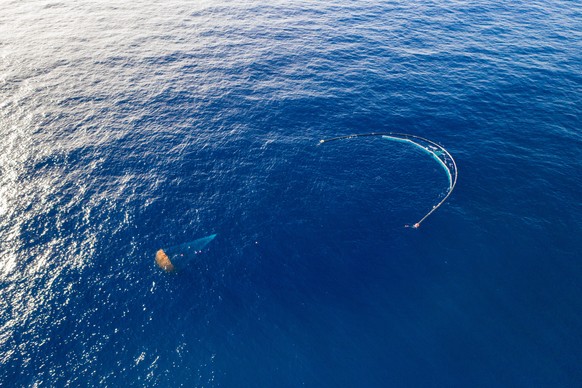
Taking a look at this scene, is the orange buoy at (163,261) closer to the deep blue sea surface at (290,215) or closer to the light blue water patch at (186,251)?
the light blue water patch at (186,251)

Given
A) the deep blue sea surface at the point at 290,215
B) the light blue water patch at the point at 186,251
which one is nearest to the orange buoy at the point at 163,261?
the light blue water patch at the point at 186,251

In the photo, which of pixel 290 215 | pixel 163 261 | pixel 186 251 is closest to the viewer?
pixel 163 261

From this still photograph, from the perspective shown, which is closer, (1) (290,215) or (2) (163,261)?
(2) (163,261)

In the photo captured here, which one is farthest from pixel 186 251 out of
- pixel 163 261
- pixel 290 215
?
pixel 290 215

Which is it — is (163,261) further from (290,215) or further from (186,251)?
(290,215)

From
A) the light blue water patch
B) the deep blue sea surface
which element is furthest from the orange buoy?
the deep blue sea surface

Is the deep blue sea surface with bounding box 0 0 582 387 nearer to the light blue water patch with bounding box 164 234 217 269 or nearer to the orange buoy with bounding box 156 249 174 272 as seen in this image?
the light blue water patch with bounding box 164 234 217 269
